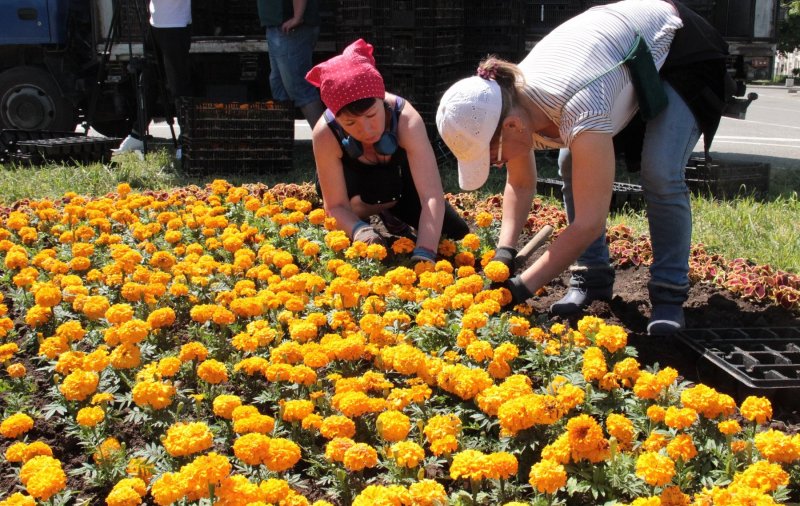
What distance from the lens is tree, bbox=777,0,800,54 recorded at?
99.3 ft

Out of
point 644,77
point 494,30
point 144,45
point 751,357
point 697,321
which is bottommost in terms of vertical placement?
point 697,321

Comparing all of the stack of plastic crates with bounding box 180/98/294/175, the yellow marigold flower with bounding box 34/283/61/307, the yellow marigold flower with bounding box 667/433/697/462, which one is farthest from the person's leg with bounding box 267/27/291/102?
the yellow marigold flower with bounding box 667/433/697/462

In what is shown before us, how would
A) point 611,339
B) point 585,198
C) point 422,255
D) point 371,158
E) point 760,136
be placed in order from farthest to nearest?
point 760,136 < point 371,158 < point 422,255 < point 585,198 < point 611,339

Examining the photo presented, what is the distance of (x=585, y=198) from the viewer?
119 inches

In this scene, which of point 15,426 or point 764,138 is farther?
point 764,138

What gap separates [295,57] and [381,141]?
3.09 m

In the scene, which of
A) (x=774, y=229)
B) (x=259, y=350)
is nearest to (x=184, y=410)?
(x=259, y=350)

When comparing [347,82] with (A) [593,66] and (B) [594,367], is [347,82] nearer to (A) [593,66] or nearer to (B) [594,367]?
(A) [593,66]

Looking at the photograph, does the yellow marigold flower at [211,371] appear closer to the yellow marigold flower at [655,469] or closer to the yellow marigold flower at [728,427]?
the yellow marigold flower at [655,469]

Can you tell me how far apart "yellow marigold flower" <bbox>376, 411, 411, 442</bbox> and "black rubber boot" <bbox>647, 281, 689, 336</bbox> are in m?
1.52

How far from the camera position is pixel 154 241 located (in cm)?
459

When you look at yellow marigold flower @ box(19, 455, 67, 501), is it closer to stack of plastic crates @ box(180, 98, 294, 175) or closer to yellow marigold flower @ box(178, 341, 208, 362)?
yellow marigold flower @ box(178, 341, 208, 362)

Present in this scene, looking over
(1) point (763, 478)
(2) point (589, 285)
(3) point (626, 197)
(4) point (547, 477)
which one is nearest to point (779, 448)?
(1) point (763, 478)

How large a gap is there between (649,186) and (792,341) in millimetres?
805
